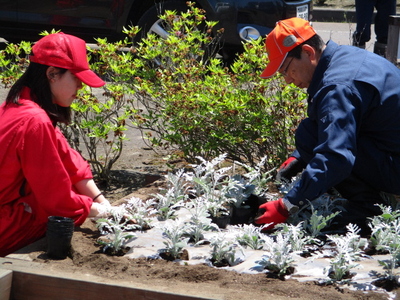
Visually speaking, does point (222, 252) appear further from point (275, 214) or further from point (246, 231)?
point (275, 214)

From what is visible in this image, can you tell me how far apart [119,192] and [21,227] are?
1.69 m

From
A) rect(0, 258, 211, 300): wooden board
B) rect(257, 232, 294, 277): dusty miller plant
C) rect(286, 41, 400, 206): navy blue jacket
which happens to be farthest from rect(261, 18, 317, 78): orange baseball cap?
rect(0, 258, 211, 300): wooden board

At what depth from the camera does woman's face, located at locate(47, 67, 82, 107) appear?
140 inches

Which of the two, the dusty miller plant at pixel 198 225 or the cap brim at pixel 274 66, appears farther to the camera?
the cap brim at pixel 274 66

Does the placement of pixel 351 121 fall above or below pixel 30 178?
above

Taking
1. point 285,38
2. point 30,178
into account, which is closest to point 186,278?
point 30,178

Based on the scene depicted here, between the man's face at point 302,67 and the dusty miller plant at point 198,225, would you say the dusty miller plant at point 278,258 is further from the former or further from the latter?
the man's face at point 302,67

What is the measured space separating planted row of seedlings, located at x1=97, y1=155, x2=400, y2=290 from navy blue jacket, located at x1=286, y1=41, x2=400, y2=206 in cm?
19

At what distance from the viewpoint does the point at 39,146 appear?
340 centimetres

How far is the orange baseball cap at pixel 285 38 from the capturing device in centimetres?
382

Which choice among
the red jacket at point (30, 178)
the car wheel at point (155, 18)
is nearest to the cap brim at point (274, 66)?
the red jacket at point (30, 178)

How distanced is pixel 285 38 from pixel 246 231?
1.10 m

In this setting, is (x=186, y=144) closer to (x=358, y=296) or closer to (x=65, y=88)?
(x=65, y=88)

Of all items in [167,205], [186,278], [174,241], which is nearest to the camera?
[186,278]
